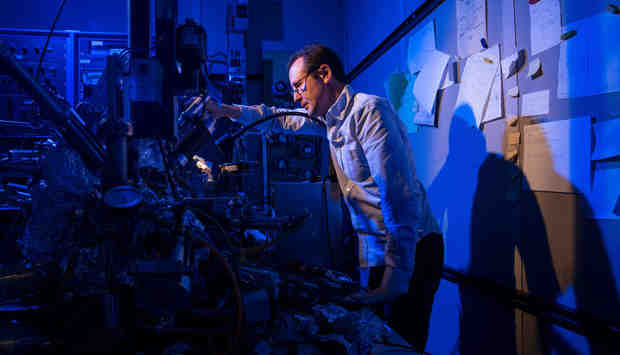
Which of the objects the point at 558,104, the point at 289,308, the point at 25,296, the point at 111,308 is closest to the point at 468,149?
the point at 558,104

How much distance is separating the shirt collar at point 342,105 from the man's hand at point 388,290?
50 cm

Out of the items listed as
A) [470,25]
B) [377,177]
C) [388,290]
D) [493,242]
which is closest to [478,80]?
[470,25]

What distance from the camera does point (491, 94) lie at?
117cm

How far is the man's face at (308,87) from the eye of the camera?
101 cm

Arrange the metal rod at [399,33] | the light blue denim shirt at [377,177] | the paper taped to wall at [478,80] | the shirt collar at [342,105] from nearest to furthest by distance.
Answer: the light blue denim shirt at [377,177] < the shirt collar at [342,105] < the paper taped to wall at [478,80] < the metal rod at [399,33]

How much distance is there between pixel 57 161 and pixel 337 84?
773 mm

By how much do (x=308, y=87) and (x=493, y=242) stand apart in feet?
2.91

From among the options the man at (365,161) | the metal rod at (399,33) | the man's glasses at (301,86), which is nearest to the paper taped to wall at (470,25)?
the metal rod at (399,33)

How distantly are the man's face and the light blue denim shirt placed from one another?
0.07 metres

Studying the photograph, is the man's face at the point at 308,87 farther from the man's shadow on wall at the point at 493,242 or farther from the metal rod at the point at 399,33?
the metal rod at the point at 399,33

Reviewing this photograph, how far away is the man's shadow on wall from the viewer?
880 millimetres

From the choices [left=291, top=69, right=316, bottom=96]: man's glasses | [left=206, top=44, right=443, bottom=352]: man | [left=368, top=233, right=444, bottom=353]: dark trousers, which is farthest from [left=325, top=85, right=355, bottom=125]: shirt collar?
[left=368, top=233, right=444, bottom=353]: dark trousers

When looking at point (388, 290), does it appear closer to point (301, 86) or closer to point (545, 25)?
point (301, 86)

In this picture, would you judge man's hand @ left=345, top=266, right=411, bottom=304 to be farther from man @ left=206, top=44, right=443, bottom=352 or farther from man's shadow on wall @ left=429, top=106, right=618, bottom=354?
man's shadow on wall @ left=429, top=106, right=618, bottom=354
